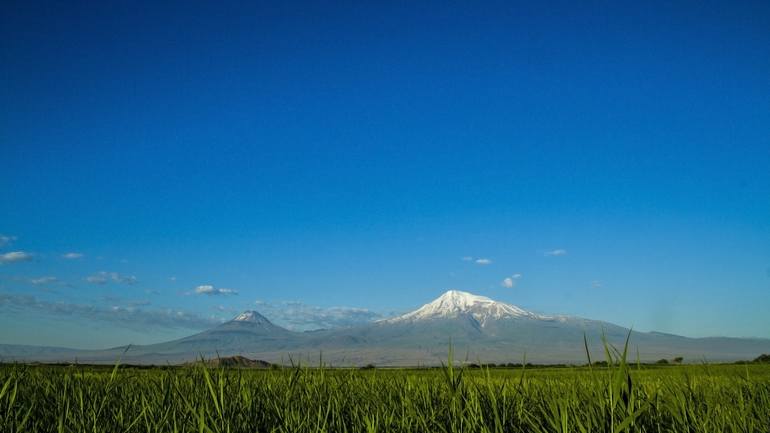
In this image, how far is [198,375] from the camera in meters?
4.27

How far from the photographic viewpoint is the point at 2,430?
107 inches

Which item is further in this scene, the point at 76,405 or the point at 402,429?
the point at 76,405

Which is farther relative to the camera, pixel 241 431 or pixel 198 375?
pixel 198 375

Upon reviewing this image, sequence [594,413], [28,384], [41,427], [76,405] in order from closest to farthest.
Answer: [594,413], [41,427], [76,405], [28,384]

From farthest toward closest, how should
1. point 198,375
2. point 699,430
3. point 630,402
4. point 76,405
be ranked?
point 198,375
point 76,405
point 699,430
point 630,402

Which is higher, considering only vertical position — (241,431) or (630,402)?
(630,402)

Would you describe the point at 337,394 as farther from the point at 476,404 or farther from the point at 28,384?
the point at 28,384

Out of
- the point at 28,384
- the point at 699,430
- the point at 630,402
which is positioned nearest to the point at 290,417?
the point at 630,402

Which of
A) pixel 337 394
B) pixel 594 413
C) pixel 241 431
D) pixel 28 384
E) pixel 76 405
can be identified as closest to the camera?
pixel 594 413

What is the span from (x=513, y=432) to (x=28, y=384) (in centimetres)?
436

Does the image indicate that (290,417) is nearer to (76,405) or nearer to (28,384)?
(76,405)

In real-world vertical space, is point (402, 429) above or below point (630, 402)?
below

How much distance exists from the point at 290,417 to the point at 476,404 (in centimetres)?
95

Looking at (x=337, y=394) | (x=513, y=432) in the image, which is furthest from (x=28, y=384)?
(x=513, y=432)
